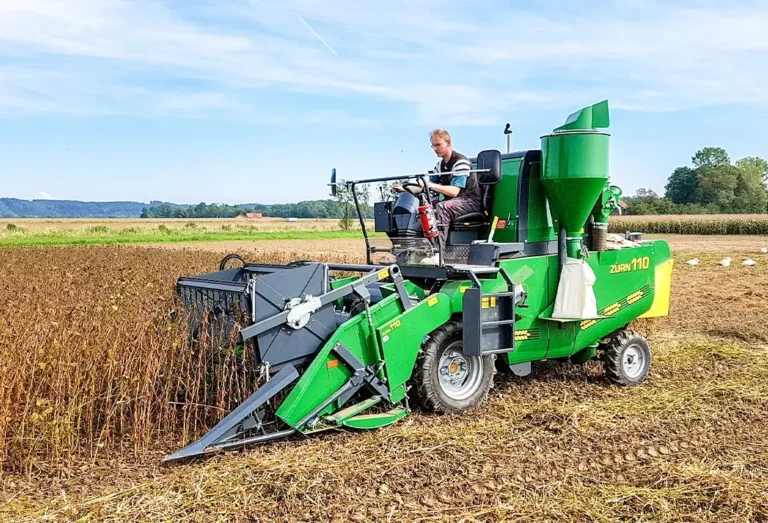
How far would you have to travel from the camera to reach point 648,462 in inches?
192

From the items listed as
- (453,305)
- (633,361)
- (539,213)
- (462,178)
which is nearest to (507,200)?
(539,213)

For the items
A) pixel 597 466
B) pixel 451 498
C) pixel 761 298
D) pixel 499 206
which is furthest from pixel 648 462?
pixel 761 298

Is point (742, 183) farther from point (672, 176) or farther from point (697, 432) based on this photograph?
point (697, 432)

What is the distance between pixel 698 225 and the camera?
4894 centimetres

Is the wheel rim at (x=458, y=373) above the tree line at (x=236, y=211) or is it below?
below

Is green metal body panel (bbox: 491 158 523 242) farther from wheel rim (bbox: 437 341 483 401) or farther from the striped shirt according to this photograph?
wheel rim (bbox: 437 341 483 401)

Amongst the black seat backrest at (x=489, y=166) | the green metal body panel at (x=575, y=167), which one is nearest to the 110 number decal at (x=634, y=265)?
the green metal body panel at (x=575, y=167)

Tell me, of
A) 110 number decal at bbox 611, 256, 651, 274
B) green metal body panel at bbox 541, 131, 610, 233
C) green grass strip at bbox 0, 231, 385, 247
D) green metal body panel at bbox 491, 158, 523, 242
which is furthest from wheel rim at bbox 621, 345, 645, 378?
green grass strip at bbox 0, 231, 385, 247

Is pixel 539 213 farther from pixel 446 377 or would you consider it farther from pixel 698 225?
pixel 698 225

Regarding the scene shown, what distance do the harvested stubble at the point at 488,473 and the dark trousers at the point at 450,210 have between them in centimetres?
164

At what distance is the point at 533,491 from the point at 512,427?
125 centimetres

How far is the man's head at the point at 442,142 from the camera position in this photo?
6688 mm

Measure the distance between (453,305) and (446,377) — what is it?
2.09 feet

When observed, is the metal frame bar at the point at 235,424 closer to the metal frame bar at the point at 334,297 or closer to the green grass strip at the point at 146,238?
the metal frame bar at the point at 334,297
